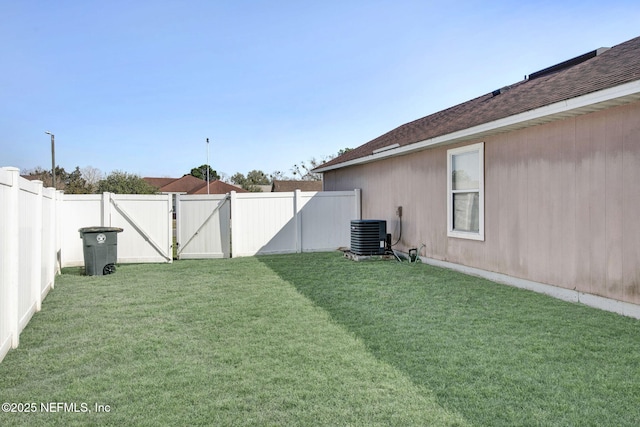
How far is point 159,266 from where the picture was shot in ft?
31.3

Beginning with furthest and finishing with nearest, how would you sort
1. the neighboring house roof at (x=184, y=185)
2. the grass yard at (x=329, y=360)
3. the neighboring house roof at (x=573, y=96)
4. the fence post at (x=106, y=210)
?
the neighboring house roof at (x=184, y=185) → the fence post at (x=106, y=210) → the neighboring house roof at (x=573, y=96) → the grass yard at (x=329, y=360)

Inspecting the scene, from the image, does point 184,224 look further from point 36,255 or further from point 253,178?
point 253,178

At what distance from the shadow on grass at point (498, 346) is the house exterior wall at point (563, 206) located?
450 mm

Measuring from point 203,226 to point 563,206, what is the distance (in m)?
8.15

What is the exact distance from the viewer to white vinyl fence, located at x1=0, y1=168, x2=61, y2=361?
3586 millimetres

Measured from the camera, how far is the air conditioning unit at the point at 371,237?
376 inches

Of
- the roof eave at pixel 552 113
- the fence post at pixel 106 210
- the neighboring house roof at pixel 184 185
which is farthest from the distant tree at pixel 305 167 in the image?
the roof eave at pixel 552 113

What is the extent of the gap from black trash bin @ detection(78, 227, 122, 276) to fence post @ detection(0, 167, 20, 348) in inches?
177

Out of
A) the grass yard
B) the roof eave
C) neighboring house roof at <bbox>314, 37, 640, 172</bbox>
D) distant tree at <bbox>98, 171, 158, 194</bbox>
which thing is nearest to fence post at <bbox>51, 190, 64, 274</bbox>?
the grass yard

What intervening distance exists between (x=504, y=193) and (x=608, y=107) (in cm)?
203

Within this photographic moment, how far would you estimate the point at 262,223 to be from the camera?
37.3 feet

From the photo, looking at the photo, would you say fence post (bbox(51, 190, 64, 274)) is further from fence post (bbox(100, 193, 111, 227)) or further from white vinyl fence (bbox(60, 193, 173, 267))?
fence post (bbox(100, 193, 111, 227))

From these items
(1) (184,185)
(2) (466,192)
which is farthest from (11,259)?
(1) (184,185)

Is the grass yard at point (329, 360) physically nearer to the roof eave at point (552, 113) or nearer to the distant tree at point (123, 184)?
the roof eave at point (552, 113)
